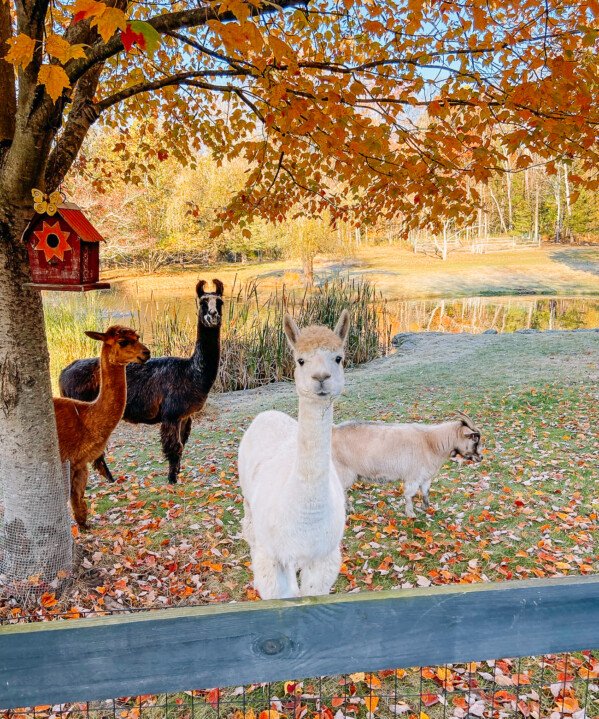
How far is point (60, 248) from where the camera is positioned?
9.86ft

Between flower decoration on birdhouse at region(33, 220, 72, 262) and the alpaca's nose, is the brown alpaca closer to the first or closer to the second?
flower decoration on birdhouse at region(33, 220, 72, 262)

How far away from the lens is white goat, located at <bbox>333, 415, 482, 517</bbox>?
196 inches

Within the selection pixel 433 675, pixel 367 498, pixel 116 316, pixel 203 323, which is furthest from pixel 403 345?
pixel 433 675

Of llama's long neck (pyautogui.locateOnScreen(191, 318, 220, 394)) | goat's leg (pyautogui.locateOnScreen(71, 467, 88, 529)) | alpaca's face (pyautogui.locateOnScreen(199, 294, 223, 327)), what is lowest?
goat's leg (pyautogui.locateOnScreen(71, 467, 88, 529))

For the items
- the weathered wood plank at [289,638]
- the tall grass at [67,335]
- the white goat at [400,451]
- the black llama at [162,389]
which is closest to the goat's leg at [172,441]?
the black llama at [162,389]

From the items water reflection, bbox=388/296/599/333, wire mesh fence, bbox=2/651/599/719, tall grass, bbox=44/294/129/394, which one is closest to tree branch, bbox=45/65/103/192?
wire mesh fence, bbox=2/651/599/719

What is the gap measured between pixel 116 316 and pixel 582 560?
34.3 feet

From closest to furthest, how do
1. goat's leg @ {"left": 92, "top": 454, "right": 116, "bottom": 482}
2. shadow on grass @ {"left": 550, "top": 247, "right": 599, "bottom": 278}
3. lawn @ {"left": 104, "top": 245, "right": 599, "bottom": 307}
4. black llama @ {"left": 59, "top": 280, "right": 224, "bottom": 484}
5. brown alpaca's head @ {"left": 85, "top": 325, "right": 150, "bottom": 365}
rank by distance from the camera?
brown alpaca's head @ {"left": 85, "top": 325, "right": 150, "bottom": 365} → black llama @ {"left": 59, "top": 280, "right": 224, "bottom": 484} → goat's leg @ {"left": 92, "top": 454, "right": 116, "bottom": 482} → lawn @ {"left": 104, "top": 245, "right": 599, "bottom": 307} → shadow on grass @ {"left": 550, "top": 247, "right": 599, "bottom": 278}

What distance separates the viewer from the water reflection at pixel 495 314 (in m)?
17.6

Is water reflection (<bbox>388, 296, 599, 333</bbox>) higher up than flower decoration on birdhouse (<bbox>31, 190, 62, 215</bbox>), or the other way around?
flower decoration on birdhouse (<bbox>31, 190, 62, 215</bbox>)

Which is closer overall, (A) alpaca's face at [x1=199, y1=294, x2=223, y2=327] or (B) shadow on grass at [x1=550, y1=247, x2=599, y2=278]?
(A) alpaca's face at [x1=199, y1=294, x2=223, y2=327]

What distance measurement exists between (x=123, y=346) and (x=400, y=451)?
2.63 meters

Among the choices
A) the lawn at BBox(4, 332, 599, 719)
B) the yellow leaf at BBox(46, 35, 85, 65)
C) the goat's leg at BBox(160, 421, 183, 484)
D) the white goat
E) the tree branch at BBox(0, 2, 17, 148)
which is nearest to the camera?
the yellow leaf at BBox(46, 35, 85, 65)

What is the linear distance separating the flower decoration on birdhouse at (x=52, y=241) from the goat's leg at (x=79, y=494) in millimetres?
1966
